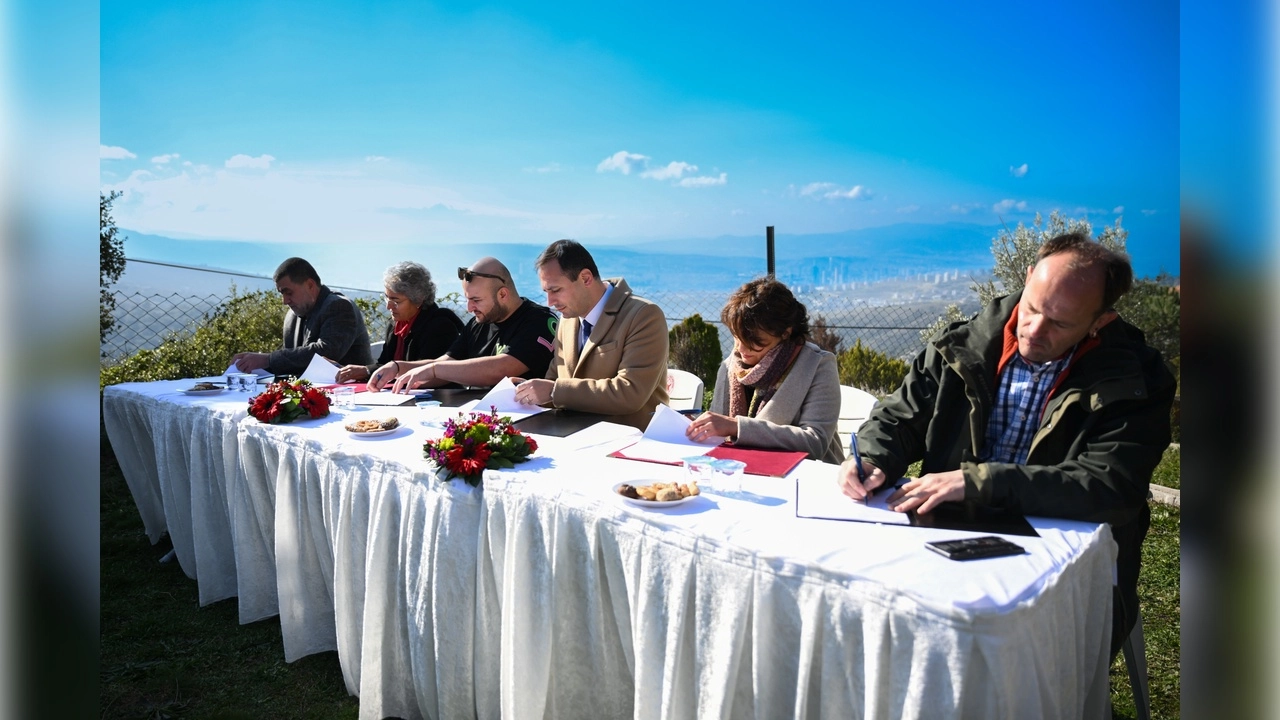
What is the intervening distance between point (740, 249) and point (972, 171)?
55.3 ft

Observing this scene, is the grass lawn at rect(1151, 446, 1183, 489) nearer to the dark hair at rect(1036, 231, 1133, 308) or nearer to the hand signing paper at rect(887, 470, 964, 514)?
the dark hair at rect(1036, 231, 1133, 308)

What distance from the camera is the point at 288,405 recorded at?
2.90 meters

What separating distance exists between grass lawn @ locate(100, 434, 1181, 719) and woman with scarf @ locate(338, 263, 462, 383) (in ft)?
5.51

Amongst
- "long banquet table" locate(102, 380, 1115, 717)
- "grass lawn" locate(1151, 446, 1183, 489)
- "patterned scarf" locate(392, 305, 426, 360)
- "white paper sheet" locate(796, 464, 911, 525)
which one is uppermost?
"patterned scarf" locate(392, 305, 426, 360)

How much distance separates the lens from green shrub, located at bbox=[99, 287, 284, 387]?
6.37m

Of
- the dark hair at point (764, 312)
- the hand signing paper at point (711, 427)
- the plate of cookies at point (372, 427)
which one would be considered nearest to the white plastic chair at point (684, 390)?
the dark hair at point (764, 312)

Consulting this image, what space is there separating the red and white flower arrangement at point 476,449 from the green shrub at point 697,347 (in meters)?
6.84

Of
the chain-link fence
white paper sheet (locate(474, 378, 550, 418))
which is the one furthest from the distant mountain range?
white paper sheet (locate(474, 378, 550, 418))

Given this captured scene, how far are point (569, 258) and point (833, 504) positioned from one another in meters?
1.96

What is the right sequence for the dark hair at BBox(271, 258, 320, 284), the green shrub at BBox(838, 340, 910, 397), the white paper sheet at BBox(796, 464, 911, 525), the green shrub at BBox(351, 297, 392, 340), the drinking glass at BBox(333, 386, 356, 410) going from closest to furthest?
the white paper sheet at BBox(796, 464, 911, 525)
the drinking glass at BBox(333, 386, 356, 410)
the dark hair at BBox(271, 258, 320, 284)
the green shrub at BBox(838, 340, 910, 397)
the green shrub at BBox(351, 297, 392, 340)

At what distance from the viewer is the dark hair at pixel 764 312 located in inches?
106

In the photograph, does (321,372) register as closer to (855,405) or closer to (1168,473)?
(855,405)
